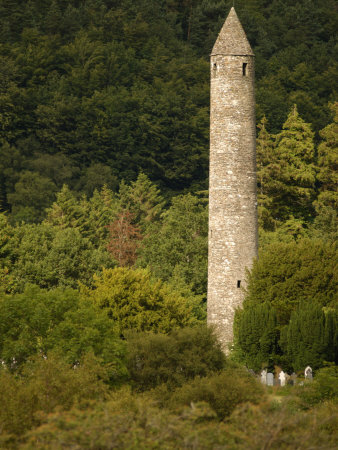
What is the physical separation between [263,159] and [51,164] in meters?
32.4

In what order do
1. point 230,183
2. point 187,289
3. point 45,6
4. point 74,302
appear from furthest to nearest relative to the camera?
point 45,6 → point 187,289 → point 230,183 → point 74,302

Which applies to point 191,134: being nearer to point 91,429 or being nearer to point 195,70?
point 195,70

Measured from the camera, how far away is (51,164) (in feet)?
315

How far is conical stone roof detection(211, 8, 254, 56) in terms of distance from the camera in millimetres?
45938

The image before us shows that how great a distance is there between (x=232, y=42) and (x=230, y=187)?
20.9 feet

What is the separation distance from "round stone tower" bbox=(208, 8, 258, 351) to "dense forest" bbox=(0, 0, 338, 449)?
1.05 m

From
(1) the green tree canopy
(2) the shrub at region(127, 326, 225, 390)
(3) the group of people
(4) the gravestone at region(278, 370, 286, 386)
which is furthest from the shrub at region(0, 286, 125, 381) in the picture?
(4) the gravestone at region(278, 370, 286, 386)

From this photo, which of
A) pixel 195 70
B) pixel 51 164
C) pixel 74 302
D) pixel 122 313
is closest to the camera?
pixel 74 302

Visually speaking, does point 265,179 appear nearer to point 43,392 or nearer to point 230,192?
point 230,192

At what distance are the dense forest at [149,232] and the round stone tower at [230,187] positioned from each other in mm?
1047

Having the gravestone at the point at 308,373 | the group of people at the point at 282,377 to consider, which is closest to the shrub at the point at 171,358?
the group of people at the point at 282,377

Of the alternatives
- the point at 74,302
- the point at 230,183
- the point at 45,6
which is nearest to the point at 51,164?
the point at 45,6

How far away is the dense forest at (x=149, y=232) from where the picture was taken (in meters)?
25.8

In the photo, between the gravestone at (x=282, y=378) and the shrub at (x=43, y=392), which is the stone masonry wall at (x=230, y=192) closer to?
the gravestone at (x=282, y=378)
